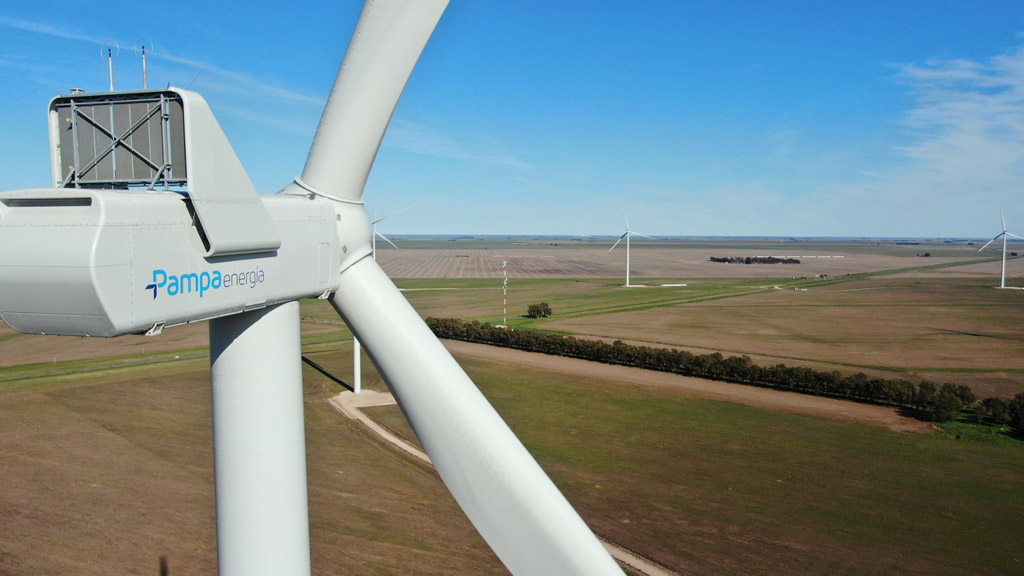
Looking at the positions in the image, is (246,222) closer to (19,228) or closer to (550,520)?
(19,228)

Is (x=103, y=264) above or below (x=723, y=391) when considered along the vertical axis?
above

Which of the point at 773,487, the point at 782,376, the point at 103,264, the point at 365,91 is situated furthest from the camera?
the point at 782,376

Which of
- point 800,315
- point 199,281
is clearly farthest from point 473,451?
point 800,315

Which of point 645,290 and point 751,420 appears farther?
point 645,290

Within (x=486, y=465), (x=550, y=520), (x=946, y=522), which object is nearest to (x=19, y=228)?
(x=486, y=465)

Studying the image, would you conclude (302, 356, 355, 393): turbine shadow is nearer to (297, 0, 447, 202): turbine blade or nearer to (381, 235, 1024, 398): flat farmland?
(381, 235, 1024, 398): flat farmland

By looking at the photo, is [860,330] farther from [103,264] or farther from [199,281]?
[103,264]

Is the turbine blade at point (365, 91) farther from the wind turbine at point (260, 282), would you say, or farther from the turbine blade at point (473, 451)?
the turbine blade at point (473, 451)
